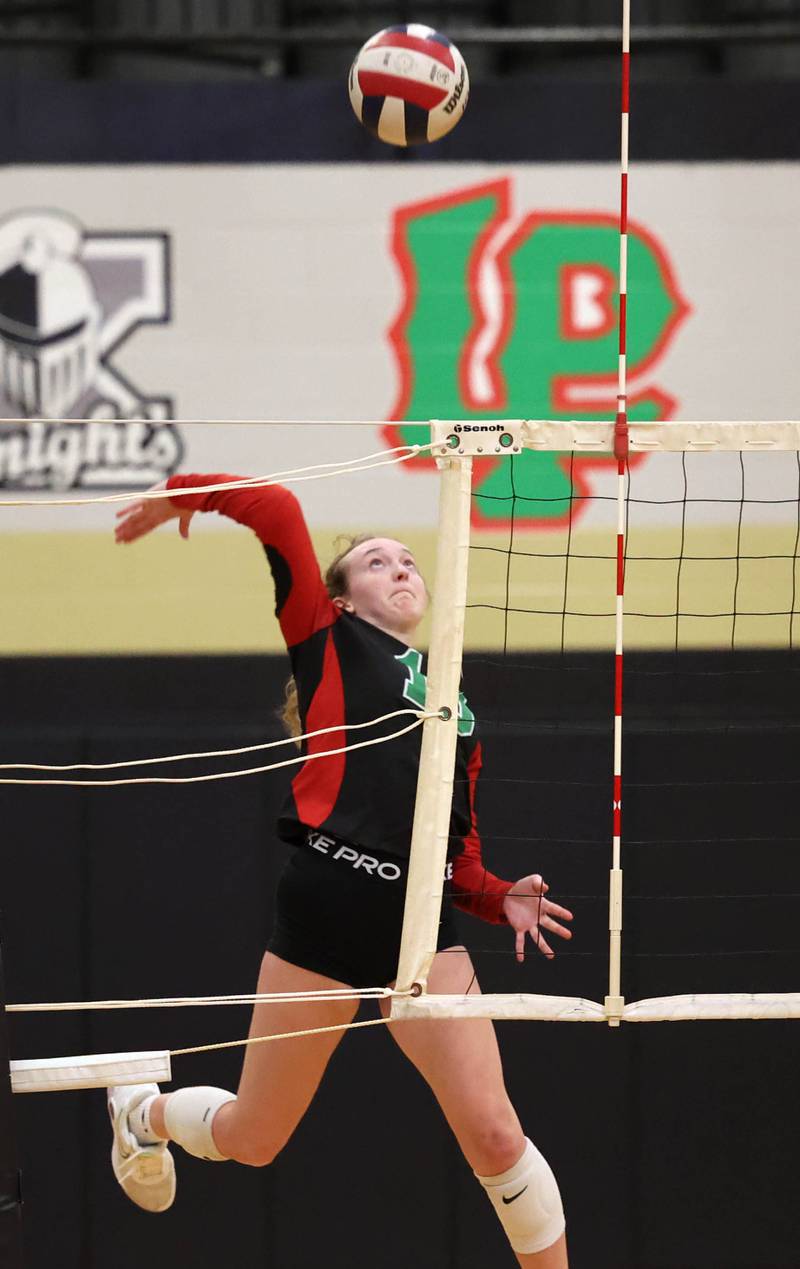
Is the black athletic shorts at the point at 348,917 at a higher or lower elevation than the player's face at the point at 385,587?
lower

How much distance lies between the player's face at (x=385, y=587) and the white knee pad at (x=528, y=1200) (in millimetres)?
1151

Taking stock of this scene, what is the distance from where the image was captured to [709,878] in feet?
14.7

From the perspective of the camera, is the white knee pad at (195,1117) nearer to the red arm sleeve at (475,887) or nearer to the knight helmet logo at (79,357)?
the red arm sleeve at (475,887)

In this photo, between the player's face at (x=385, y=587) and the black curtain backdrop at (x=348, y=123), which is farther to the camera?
the black curtain backdrop at (x=348, y=123)

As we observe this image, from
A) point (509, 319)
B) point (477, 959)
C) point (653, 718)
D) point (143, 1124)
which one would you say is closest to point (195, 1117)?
point (143, 1124)

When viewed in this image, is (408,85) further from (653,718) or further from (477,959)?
(477,959)

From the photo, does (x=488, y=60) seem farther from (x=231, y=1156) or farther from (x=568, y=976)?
(x=231, y=1156)

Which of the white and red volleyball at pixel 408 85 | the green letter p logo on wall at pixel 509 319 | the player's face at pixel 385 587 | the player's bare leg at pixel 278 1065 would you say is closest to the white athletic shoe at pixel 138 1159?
the player's bare leg at pixel 278 1065

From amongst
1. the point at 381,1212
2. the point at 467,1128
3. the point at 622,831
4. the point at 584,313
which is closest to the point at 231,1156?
the point at 467,1128

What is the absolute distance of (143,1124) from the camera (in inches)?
144

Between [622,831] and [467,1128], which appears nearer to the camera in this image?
[467,1128]

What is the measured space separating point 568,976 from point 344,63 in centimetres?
271

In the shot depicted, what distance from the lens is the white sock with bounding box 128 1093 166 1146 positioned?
3648 millimetres

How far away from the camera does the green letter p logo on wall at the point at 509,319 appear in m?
4.46
